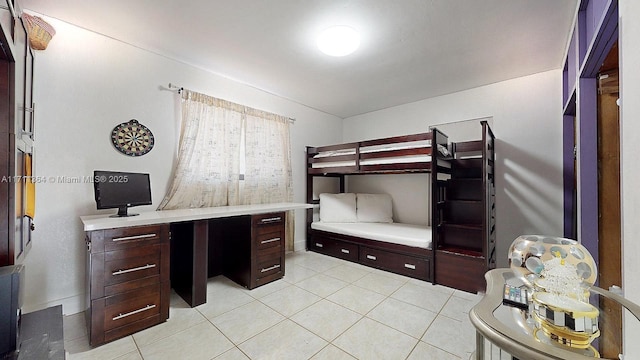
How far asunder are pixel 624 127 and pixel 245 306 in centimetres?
266

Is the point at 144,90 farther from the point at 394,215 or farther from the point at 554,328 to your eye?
the point at 394,215

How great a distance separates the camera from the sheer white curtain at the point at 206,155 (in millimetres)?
2701

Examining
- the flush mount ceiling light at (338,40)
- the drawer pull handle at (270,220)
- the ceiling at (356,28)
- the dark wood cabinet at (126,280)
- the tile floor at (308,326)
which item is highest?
the ceiling at (356,28)

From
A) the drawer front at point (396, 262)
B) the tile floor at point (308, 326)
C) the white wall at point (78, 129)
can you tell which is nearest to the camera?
the tile floor at point (308, 326)

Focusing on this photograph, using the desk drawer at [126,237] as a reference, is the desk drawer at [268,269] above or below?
below

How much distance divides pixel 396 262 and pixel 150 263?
258cm

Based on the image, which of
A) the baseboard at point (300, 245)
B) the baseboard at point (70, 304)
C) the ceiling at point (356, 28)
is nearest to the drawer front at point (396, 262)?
the baseboard at point (300, 245)

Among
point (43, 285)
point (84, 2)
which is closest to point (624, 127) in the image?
point (84, 2)

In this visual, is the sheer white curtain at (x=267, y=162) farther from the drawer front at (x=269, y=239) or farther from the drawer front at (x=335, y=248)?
the drawer front at (x=269, y=239)

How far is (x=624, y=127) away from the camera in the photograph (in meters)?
0.94

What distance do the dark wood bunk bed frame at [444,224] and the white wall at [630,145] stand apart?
1598 mm

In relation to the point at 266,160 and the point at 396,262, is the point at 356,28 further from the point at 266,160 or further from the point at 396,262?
the point at 396,262

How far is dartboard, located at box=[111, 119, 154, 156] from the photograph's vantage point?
2.31m

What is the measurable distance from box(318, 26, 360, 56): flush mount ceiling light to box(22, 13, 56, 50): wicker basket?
215 centimetres
